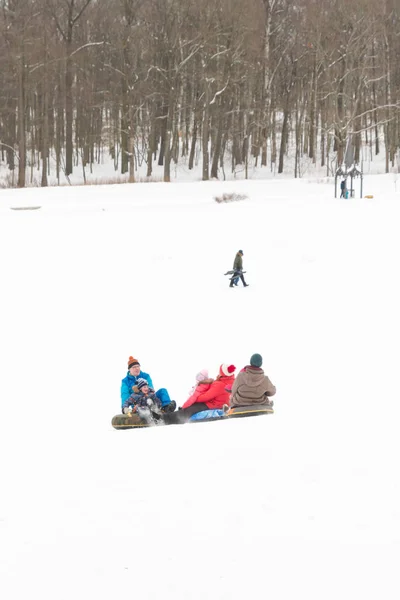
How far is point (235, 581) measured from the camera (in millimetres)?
5328

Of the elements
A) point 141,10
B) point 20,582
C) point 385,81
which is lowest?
point 20,582

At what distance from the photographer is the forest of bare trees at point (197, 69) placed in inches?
1462

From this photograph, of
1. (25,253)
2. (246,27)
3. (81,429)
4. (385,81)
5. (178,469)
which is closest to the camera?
(178,469)

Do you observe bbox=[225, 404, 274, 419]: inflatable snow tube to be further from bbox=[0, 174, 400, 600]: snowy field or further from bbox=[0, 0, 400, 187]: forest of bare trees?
bbox=[0, 0, 400, 187]: forest of bare trees

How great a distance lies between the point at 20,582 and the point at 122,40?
3480 cm

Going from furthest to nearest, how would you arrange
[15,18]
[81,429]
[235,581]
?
1. [15,18]
2. [81,429]
3. [235,581]

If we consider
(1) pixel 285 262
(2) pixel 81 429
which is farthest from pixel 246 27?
(2) pixel 81 429

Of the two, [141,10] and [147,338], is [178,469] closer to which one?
[147,338]

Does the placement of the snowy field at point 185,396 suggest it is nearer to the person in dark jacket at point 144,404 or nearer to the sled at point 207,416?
the sled at point 207,416

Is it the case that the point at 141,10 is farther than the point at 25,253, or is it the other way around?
the point at 141,10

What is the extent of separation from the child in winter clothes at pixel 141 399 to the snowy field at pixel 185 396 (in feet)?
1.84

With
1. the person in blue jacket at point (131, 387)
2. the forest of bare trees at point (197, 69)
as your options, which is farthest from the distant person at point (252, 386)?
the forest of bare trees at point (197, 69)

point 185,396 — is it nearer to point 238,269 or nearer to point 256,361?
point 256,361

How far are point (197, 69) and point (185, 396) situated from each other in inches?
1267
